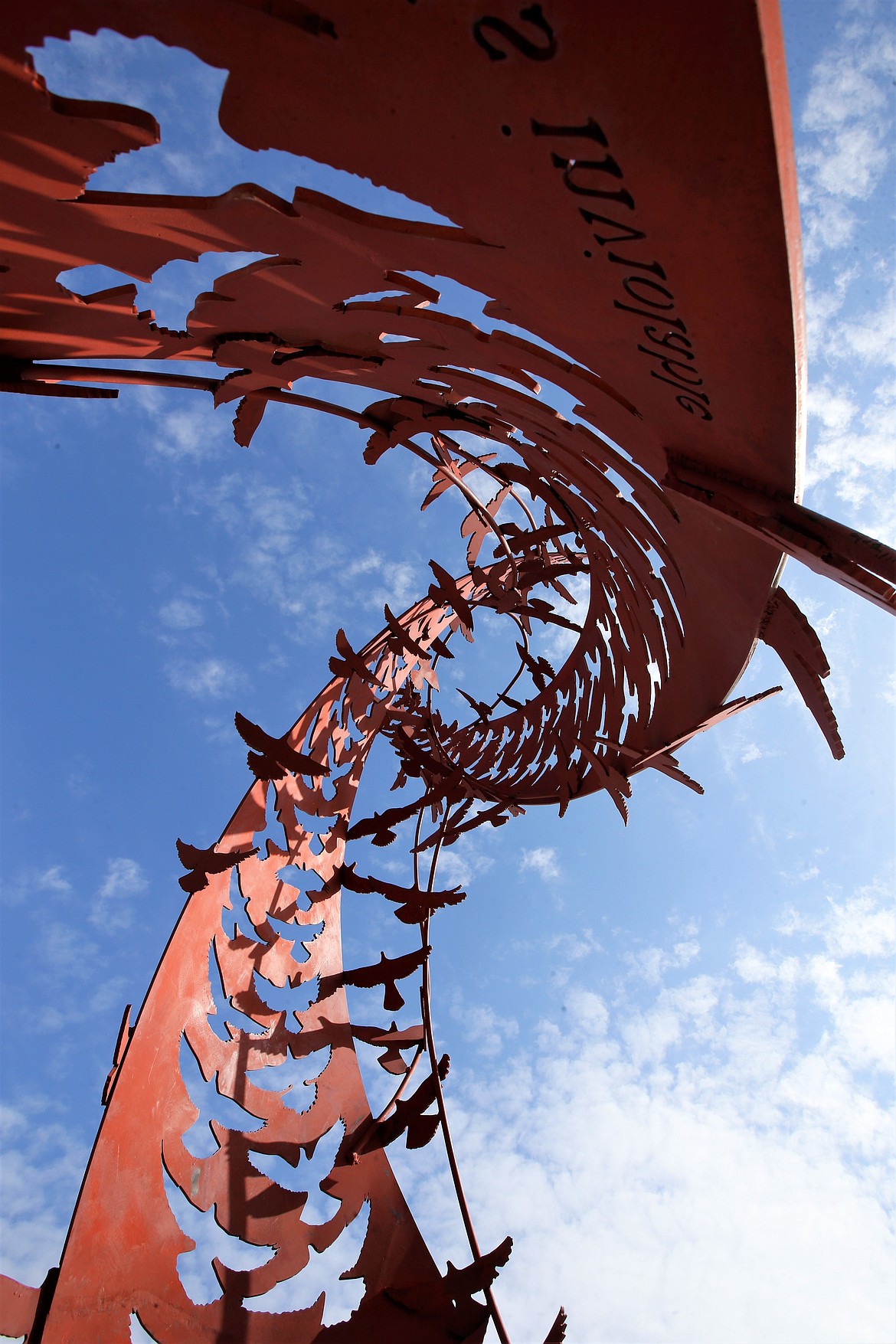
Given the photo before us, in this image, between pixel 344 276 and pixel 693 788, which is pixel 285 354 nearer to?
pixel 344 276

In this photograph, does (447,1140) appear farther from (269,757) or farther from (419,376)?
(419,376)

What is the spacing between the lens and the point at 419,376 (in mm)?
4441

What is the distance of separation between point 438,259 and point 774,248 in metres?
1.27

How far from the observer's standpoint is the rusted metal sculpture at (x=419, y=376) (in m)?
1.91

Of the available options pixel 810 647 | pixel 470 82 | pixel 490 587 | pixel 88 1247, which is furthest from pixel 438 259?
pixel 88 1247

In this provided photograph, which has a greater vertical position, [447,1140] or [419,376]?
[419,376]

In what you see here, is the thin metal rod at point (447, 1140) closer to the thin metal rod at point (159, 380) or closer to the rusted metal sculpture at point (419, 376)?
the rusted metal sculpture at point (419, 376)

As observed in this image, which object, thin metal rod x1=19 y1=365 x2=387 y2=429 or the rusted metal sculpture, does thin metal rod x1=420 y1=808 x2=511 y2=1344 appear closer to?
the rusted metal sculpture

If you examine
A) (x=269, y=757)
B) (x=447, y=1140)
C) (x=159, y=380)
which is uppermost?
(x=159, y=380)

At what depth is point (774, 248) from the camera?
79.2 inches

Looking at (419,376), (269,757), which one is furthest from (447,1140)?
(419,376)

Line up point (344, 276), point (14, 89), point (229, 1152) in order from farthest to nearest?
point (229, 1152) → point (344, 276) → point (14, 89)

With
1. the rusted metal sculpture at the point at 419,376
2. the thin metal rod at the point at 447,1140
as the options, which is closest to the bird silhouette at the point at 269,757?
the rusted metal sculpture at the point at 419,376

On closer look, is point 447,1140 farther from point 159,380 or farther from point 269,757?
point 159,380
